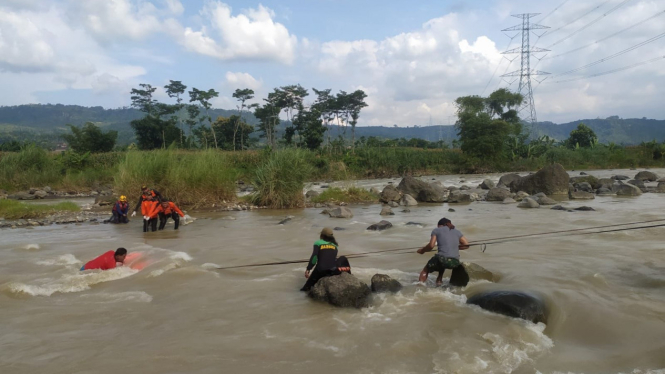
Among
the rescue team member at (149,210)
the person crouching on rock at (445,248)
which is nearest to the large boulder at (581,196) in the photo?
Result: the person crouching on rock at (445,248)

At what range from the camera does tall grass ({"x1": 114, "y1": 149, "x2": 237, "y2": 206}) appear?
17469 millimetres

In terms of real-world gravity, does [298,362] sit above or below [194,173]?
below

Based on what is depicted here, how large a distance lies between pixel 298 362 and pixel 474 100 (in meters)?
59.9

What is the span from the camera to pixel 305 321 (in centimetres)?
593

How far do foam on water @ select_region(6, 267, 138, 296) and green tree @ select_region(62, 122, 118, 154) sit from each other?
35.8m

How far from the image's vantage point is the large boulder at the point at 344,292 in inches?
250

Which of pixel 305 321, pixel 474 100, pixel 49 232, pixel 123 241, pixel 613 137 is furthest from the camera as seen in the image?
pixel 613 137

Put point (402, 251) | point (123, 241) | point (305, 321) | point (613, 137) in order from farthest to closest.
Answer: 1. point (613, 137)
2. point (123, 241)
3. point (402, 251)
4. point (305, 321)

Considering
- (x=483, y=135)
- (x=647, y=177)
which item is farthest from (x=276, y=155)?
(x=483, y=135)

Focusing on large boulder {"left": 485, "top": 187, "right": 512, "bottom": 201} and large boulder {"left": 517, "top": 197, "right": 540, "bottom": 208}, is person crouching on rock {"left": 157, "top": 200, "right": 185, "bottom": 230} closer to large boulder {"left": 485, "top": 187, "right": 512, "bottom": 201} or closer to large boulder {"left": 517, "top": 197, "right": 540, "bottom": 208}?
large boulder {"left": 517, "top": 197, "right": 540, "bottom": 208}

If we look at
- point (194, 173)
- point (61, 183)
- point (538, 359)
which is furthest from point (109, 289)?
point (61, 183)

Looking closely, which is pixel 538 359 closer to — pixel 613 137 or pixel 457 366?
pixel 457 366

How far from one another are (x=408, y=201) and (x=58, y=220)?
13.0 meters

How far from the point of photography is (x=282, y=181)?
722 inches
